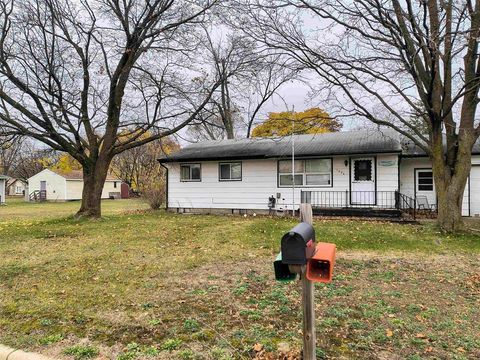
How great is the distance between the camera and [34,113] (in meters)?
13.4

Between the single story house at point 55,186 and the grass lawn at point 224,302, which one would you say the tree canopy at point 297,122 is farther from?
the single story house at point 55,186

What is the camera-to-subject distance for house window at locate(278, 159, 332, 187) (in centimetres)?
1500

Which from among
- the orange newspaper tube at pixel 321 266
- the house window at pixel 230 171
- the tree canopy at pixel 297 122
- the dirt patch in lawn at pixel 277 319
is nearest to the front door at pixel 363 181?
the tree canopy at pixel 297 122

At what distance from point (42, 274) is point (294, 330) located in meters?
4.43

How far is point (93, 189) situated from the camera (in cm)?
1422

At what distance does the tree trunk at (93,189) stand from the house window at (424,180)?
13.7 meters

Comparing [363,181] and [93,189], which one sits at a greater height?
[363,181]

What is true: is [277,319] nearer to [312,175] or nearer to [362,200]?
[362,200]

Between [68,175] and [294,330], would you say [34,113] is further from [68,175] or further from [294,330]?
[68,175]

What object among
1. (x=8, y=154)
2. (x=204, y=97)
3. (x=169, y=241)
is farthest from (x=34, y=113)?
(x=8, y=154)

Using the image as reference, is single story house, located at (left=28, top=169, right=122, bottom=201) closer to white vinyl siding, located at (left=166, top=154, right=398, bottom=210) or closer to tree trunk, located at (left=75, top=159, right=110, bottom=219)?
white vinyl siding, located at (left=166, top=154, right=398, bottom=210)

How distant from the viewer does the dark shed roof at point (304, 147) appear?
14.2 m

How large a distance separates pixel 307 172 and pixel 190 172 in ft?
19.5

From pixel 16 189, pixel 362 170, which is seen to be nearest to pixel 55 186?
pixel 362 170
